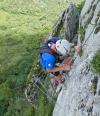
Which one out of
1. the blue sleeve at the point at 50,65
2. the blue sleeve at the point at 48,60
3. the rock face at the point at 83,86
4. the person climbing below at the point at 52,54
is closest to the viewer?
the rock face at the point at 83,86

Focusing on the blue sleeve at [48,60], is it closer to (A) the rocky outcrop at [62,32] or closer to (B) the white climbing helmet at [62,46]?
(B) the white climbing helmet at [62,46]

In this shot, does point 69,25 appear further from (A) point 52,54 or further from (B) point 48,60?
(B) point 48,60

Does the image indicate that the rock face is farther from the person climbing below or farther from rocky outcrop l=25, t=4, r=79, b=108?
rocky outcrop l=25, t=4, r=79, b=108

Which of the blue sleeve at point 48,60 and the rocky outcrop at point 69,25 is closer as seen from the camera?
the blue sleeve at point 48,60

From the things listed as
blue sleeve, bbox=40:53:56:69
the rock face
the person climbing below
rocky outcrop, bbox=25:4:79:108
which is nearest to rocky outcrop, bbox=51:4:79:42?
rocky outcrop, bbox=25:4:79:108

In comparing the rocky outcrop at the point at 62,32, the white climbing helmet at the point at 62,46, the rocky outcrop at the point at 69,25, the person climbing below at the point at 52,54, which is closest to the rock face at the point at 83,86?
the person climbing below at the point at 52,54

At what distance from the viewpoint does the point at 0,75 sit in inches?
3209

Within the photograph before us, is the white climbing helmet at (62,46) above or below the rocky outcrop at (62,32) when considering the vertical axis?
above

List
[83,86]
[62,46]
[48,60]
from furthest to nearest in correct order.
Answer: [48,60] < [62,46] < [83,86]

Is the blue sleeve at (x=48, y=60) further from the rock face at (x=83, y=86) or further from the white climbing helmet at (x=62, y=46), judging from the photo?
the rock face at (x=83, y=86)

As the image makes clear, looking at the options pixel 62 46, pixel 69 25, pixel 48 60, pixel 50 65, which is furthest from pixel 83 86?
pixel 69 25

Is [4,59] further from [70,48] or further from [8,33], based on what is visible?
[70,48]

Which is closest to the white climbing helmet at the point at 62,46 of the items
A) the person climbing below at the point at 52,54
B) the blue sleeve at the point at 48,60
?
the person climbing below at the point at 52,54

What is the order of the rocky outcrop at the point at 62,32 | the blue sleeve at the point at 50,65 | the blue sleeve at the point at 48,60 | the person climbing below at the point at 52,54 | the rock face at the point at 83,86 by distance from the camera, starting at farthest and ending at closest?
the rocky outcrop at the point at 62,32 → the blue sleeve at the point at 50,65 → the blue sleeve at the point at 48,60 → the person climbing below at the point at 52,54 → the rock face at the point at 83,86
